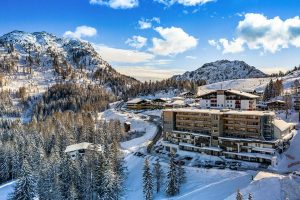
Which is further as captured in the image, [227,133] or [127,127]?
[127,127]

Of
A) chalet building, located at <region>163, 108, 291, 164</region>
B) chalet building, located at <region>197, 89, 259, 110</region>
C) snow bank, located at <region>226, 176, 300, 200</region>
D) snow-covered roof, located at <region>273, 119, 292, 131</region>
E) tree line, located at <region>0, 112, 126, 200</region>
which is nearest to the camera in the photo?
snow bank, located at <region>226, 176, 300, 200</region>

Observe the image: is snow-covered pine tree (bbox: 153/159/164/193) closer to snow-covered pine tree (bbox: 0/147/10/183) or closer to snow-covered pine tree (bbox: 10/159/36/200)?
snow-covered pine tree (bbox: 10/159/36/200)

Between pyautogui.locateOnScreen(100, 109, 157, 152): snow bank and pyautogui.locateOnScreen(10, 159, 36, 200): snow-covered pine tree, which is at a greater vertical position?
pyautogui.locateOnScreen(100, 109, 157, 152): snow bank

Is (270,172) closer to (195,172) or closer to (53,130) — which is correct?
(195,172)

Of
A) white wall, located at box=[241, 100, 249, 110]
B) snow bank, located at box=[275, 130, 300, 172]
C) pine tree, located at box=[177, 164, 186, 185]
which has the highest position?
white wall, located at box=[241, 100, 249, 110]

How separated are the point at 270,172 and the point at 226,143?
611 inches

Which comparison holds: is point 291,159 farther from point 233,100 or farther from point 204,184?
point 233,100

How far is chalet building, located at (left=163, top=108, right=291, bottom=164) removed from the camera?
7843cm

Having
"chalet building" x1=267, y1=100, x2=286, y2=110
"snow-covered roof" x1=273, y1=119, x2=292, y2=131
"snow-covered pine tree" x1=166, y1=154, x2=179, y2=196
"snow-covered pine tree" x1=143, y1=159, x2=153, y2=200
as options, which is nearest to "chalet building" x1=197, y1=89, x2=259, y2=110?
"chalet building" x1=267, y1=100, x2=286, y2=110

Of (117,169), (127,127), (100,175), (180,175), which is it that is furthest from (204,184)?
(127,127)

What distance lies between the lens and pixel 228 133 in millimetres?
84500

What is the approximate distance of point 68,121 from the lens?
132m

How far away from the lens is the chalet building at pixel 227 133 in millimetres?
78431

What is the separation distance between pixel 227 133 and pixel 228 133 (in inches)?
12.6
